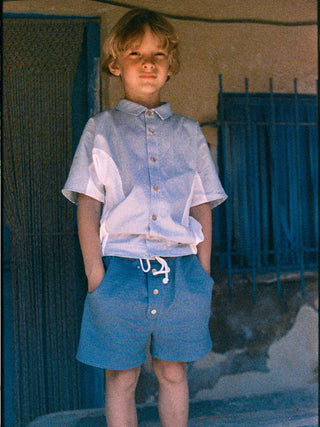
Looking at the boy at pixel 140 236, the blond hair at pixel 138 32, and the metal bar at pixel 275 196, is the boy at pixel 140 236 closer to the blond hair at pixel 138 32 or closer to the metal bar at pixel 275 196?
the blond hair at pixel 138 32

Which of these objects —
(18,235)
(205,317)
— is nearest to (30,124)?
(18,235)

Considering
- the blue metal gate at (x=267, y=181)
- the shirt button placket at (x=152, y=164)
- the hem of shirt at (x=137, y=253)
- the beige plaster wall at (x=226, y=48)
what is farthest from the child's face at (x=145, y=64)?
the blue metal gate at (x=267, y=181)

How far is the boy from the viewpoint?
1.81 meters

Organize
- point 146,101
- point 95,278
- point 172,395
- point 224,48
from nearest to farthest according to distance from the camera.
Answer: point 95,278 → point 172,395 → point 146,101 → point 224,48

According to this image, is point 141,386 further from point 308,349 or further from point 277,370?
point 308,349

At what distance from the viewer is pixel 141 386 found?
2869 millimetres

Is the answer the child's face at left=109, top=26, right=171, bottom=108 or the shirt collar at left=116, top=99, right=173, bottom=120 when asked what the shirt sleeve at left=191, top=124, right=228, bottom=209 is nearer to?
the shirt collar at left=116, top=99, right=173, bottom=120

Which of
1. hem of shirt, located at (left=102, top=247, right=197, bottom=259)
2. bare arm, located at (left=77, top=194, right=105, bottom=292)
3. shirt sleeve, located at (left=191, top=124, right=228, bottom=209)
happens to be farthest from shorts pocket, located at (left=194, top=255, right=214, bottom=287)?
bare arm, located at (left=77, top=194, right=105, bottom=292)

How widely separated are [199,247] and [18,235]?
1083mm

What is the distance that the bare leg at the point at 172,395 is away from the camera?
1893mm

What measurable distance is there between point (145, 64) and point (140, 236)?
0.68 metres

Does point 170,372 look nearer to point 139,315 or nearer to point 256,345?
point 139,315

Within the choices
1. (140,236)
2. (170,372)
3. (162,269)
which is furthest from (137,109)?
(170,372)

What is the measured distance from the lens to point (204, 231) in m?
2.04
